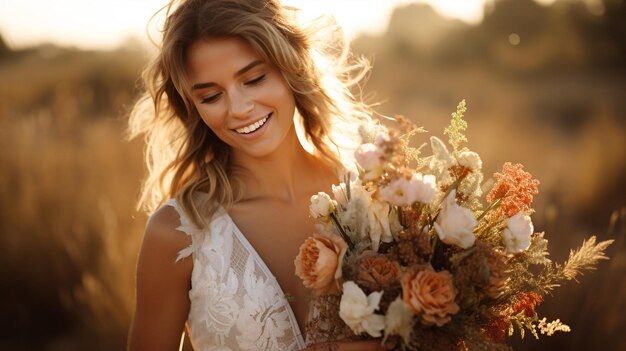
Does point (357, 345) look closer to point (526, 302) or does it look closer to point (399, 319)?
point (399, 319)

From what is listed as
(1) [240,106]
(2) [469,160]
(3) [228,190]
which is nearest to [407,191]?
(2) [469,160]

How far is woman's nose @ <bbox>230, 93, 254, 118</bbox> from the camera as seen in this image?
2.60 metres

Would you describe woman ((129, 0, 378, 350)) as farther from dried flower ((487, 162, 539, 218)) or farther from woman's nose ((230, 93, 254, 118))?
dried flower ((487, 162, 539, 218))

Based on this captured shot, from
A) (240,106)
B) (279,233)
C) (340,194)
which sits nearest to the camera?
(340,194)

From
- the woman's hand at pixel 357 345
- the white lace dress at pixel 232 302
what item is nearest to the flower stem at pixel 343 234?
the woman's hand at pixel 357 345

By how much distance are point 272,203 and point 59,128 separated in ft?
12.9

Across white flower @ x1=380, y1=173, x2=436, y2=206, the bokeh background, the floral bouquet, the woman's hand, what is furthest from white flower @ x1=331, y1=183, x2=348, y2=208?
the bokeh background

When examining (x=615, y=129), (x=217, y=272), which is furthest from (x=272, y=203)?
(x=615, y=129)

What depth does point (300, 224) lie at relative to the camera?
294 centimetres

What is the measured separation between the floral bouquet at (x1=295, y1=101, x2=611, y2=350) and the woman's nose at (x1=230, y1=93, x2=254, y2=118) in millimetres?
626

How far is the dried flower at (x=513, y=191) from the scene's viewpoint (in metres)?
2.05

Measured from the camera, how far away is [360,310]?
1780 millimetres

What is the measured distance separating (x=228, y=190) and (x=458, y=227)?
1.29 meters

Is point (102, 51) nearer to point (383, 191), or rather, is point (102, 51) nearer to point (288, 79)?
point (288, 79)
